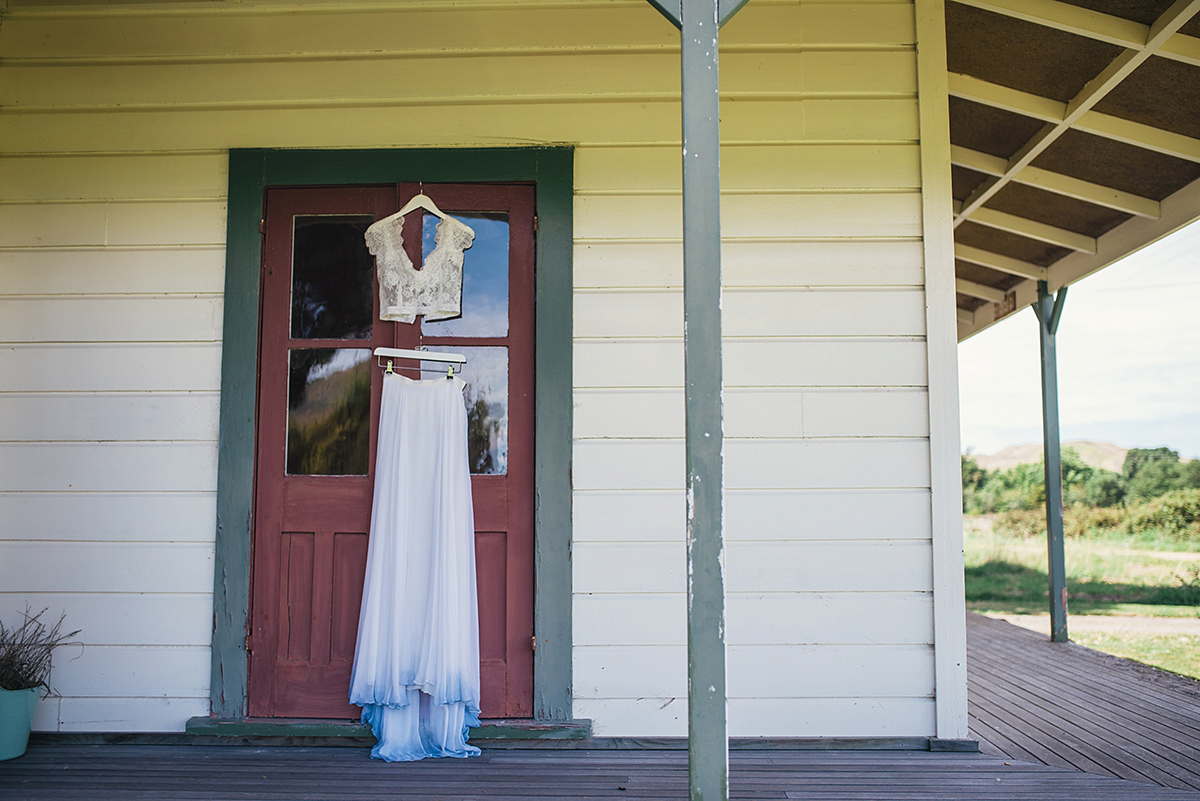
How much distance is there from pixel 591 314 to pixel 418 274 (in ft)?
2.20

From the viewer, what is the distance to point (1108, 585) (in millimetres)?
8453

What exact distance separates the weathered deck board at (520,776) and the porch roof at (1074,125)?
2647mm

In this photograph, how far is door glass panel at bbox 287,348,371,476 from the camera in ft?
9.61

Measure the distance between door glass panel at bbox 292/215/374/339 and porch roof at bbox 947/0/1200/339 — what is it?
2.52 metres

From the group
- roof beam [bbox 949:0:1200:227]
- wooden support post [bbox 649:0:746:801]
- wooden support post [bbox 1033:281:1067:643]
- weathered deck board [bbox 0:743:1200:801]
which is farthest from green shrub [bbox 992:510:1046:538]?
wooden support post [bbox 649:0:746:801]

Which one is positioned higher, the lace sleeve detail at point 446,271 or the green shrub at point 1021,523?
the lace sleeve detail at point 446,271

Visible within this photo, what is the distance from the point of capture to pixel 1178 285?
14719 millimetres

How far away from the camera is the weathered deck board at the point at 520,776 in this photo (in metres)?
2.36

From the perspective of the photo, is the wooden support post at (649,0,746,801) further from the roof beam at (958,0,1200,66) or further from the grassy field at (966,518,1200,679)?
the grassy field at (966,518,1200,679)

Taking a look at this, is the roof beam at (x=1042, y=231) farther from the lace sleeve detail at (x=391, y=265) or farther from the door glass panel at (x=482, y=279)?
the lace sleeve detail at (x=391, y=265)

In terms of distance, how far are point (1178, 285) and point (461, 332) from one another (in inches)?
656

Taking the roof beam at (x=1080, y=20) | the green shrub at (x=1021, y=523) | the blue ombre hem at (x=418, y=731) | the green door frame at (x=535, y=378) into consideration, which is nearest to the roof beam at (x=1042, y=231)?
the roof beam at (x=1080, y=20)

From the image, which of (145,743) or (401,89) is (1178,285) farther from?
(145,743)

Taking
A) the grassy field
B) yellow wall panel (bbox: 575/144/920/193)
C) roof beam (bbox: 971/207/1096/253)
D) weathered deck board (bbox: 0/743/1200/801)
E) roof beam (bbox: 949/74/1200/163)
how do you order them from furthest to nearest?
1. the grassy field
2. roof beam (bbox: 971/207/1096/253)
3. roof beam (bbox: 949/74/1200/163)
4. yellow wall panel (bbox: 575/144/920/193)
5. weathered deck board (bbox: 0/743/1200/801)
